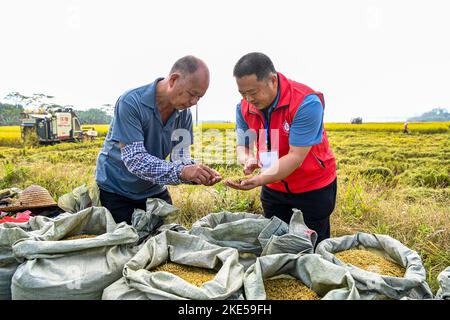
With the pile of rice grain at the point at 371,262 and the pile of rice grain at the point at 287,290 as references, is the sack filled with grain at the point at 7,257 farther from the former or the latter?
the pile of rice grain at the point at 371,262

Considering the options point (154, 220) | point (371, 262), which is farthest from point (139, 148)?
point (371, 262)

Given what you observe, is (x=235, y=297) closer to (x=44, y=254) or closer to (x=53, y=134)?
(x=44, y=254)

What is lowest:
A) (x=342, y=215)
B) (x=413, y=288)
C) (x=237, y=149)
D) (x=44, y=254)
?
(x=342, y=215)

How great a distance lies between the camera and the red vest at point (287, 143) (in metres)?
2.38

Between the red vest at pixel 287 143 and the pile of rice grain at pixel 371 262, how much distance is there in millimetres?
653

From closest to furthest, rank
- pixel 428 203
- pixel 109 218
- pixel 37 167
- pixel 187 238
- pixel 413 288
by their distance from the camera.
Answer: pixel 413 288, pixel 187 238, pixel 109 218, pixel 428 203, pixel 37 167

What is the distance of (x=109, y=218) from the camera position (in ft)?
6.79

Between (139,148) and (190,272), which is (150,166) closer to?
(139,148)

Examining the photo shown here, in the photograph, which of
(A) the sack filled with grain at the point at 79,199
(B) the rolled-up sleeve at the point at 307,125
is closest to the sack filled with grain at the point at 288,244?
(B) the rolled-up sleeve at the point at 307,125

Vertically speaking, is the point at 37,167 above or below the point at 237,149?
below

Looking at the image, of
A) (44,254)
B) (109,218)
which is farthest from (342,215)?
(44,254)

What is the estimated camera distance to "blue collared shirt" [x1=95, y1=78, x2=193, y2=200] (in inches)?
85.6
